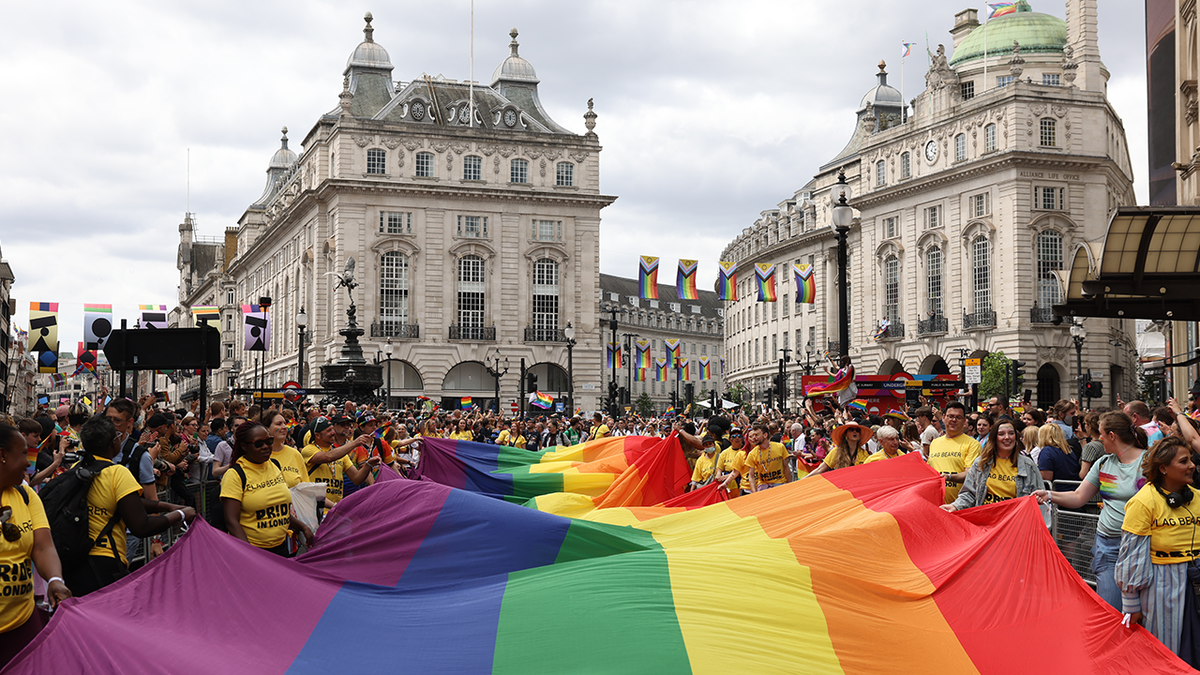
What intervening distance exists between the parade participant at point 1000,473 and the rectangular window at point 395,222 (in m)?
64.6

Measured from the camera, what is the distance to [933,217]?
70.8 meters

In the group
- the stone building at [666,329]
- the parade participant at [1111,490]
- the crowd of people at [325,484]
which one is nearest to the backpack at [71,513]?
the crowd of people at [325,484]

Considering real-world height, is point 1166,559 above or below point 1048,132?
below

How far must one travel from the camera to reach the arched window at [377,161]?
71.3 m

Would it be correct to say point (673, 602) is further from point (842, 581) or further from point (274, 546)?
point (274, 546)

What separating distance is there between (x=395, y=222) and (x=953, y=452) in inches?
2517

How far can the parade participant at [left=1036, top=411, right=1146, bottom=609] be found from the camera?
26.9ft

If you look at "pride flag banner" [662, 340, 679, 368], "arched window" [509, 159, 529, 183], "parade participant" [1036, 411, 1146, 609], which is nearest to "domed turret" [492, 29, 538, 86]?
"arched window" [509, 159, 529, 183]

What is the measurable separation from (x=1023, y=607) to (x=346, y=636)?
4.40m

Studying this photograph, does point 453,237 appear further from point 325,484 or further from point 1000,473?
point 1000,473

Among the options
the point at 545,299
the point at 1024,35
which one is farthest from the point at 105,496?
the point at 1024,35

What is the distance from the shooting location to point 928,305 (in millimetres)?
71375

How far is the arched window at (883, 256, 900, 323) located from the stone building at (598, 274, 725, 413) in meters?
45.3

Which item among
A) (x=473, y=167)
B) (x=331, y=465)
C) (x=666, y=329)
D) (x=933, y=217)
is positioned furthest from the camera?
(x=666, y=329)
